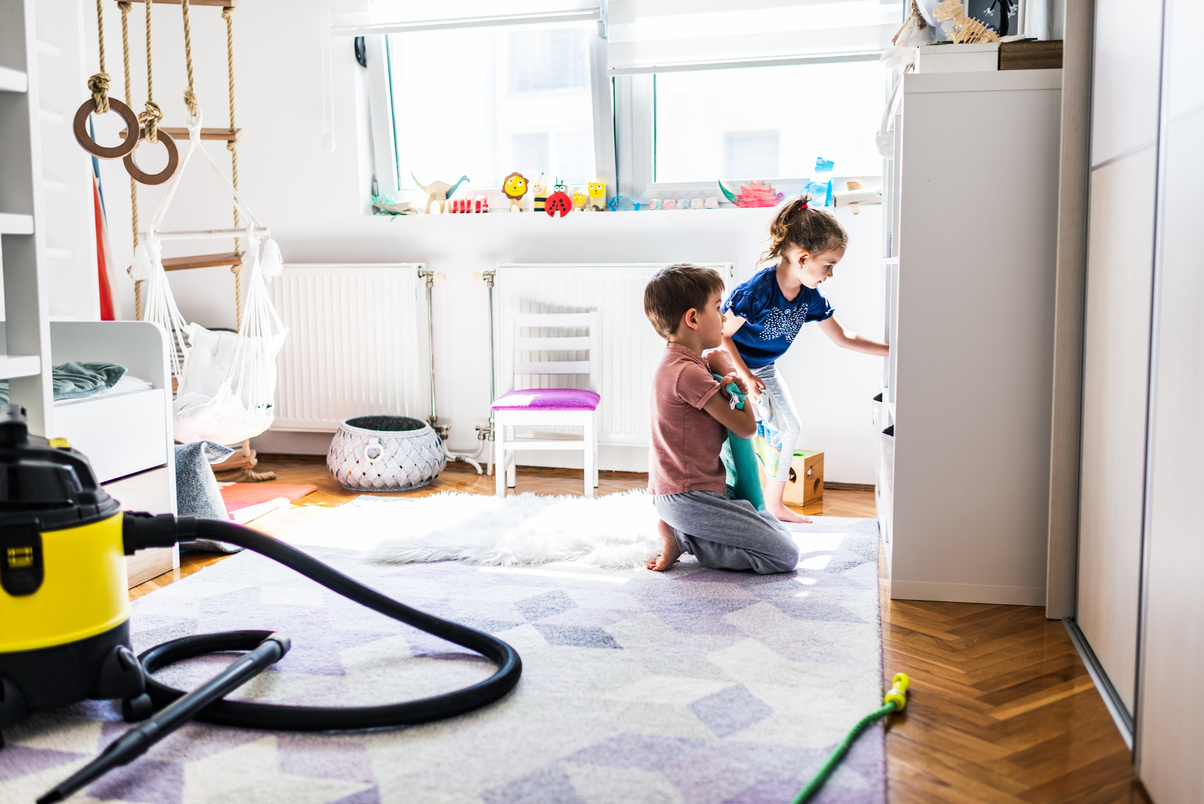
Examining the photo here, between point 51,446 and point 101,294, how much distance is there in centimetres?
169

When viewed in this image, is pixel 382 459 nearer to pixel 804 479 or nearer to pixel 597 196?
pixel 597 196

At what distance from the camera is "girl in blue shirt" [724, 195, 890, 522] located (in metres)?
2.49

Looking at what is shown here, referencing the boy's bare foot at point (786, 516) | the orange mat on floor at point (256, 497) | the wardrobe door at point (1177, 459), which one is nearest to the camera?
the wardrobe door at point (1177, 459)

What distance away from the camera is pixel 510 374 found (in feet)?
11.0

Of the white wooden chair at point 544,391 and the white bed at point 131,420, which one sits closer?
the white bed at point 131,420

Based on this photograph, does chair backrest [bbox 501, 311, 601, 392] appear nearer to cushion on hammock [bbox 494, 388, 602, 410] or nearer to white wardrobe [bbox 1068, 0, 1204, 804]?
cushion on hammock [bbox 494, 388, 602, 410]

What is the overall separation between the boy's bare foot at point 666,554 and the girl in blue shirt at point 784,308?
0.54 m

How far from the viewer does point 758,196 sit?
330 cm

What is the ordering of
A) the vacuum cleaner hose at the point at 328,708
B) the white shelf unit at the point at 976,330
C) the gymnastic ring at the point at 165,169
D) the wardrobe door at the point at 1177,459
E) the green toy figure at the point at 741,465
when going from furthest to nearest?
the gymnastic ring at the point at 165,169 < the green toy figure at the point at 741,465 < the white shelf unit at the point at 976,330 < the vacuum cleaner hose at the point at 328,708 < the wardrobe door at the point at 1177,459

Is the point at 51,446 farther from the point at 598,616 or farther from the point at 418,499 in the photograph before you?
the point at 418,499

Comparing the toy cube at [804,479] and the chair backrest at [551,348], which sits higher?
the chair backrest at [551,348]

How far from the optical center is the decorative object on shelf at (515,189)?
11.3 feet

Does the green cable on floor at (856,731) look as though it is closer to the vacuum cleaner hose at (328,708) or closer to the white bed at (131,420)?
the vacuum cleaner hose at (328,708)

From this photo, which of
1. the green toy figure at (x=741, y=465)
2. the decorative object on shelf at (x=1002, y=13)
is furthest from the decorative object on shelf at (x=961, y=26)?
the green toy figure at (x=741, y=465)
